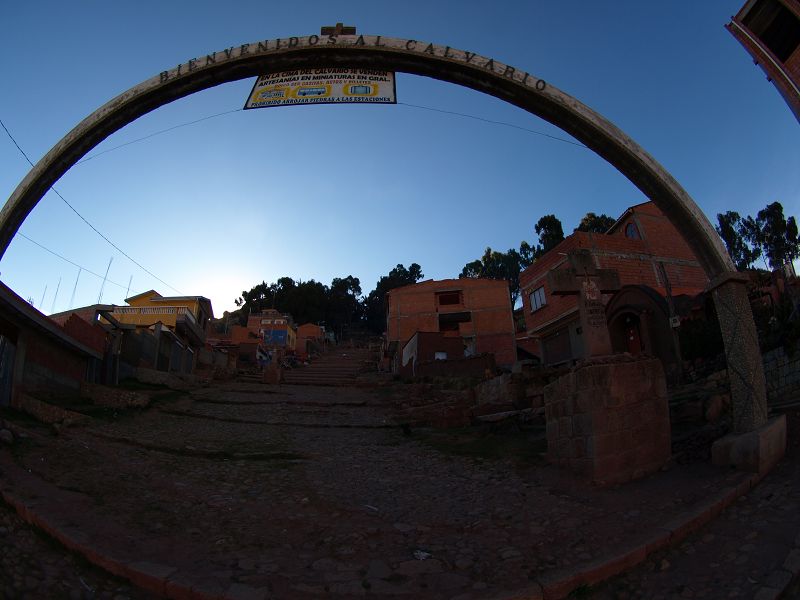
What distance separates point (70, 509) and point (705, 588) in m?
5.67

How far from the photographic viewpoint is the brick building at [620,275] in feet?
62.3

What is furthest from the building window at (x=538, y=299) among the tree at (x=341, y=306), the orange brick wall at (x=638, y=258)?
the tree at (x=341, y=306)

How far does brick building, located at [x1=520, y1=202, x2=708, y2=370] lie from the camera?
18986mm

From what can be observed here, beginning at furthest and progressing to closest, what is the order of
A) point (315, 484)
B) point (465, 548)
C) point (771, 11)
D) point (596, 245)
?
point (596, 245), point (771, 11), point (315, 484), point (465, 548)

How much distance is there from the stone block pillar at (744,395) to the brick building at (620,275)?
1237 centimetres

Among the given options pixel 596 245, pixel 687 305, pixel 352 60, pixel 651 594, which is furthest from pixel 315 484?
pixel 596 245

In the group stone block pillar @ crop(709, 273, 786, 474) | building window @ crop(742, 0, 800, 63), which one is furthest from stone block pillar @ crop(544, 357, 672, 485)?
building window @ crop(742, 0, 800, 63)

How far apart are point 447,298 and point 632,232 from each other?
21733mm

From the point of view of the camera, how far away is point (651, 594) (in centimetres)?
318

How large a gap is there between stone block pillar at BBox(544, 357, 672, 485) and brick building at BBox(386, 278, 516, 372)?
33818 millimetres

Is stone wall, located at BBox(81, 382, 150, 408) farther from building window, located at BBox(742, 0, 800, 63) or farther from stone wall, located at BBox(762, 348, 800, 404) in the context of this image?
building window, located at BBox(742, 0, 800, 63)

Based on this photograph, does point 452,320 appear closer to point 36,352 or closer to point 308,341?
point 308,341

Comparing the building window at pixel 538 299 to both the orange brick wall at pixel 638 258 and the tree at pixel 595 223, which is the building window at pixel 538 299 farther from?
the tree at pixel 595 223

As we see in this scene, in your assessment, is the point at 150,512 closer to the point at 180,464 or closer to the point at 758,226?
the point at 180,464
